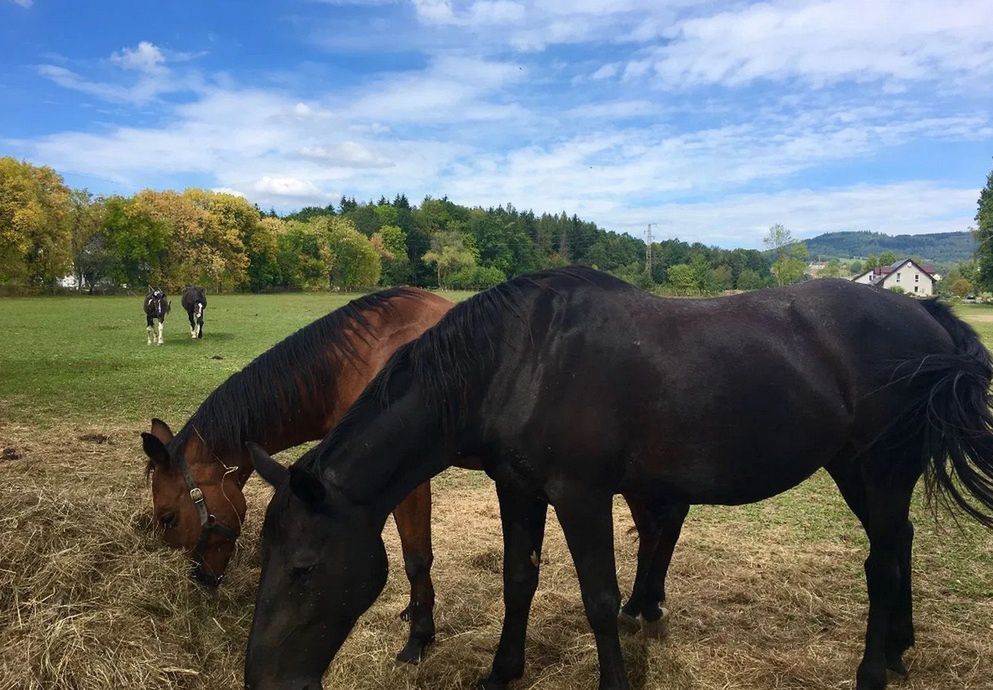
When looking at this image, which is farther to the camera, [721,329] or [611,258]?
[611,258]

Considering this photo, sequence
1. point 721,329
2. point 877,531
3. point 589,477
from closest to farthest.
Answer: point 589,477
point 721,329
point 877,531

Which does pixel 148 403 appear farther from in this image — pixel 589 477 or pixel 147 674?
pixel 589 477

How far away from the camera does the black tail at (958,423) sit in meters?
2.87

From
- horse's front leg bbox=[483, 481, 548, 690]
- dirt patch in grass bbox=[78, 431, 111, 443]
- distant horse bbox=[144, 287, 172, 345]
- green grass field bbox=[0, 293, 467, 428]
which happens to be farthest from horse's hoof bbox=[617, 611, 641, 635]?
distant horse bbox=[144, 287, 172, 345]

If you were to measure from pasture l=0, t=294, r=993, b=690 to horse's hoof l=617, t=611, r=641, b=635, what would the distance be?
7.5 inches

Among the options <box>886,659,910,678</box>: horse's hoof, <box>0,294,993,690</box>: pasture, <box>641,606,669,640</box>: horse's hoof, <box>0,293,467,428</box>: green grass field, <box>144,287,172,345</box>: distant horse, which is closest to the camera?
<box>0,294,993,690</box>: pasture

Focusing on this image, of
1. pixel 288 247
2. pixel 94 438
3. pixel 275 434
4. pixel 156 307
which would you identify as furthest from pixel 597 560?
pixel 288 247

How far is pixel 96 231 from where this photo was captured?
54.8 metres

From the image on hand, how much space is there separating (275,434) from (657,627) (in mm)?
2567

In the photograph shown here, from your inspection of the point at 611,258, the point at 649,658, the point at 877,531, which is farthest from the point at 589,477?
the point at 611,258

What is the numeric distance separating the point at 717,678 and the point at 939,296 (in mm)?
2442

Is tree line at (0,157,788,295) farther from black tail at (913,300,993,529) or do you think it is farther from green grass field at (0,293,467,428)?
black tail at (913,300,993,529)

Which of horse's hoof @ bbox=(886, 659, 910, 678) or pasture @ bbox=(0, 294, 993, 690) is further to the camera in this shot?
horse's hoof @ bbox=(886, 659, 910, 678)

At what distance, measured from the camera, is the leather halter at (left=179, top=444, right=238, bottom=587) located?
3.29 meters
